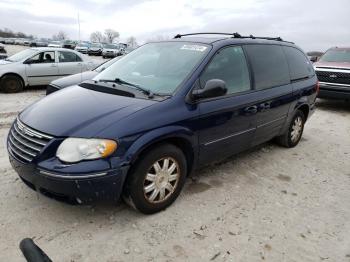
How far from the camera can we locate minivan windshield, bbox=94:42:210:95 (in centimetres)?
361

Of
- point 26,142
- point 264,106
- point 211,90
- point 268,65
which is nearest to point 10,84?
point 26,142

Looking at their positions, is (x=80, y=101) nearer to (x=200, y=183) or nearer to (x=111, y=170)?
(x=111, y=170)

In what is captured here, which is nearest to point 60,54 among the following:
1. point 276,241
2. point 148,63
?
point 148,63

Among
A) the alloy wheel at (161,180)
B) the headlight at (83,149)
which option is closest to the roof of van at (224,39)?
the alloy wheel at (161,180)

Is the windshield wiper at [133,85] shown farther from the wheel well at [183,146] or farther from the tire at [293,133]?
the tire at [293,133]

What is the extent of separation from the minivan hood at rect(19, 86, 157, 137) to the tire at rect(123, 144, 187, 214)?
469 mm

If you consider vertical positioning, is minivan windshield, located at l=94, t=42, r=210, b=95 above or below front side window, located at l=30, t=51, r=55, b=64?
above

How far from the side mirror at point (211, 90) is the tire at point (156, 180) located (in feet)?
1.97

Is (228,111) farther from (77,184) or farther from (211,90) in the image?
(77,184)

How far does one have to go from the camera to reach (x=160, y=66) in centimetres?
389

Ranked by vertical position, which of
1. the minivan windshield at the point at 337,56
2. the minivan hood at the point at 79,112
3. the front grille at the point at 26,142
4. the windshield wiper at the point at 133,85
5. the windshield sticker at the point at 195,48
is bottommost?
the front grille at the point at 26,142

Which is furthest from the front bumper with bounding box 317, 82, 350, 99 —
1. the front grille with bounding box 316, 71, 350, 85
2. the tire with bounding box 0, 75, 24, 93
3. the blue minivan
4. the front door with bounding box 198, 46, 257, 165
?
the tire with bounding box 0, 75, 24, 93

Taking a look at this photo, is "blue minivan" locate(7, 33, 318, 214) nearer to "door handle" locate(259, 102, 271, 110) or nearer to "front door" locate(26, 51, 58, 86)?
"door handle" locate(259, 102, 271, 110)

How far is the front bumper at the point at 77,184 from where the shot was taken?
9.10 feet
